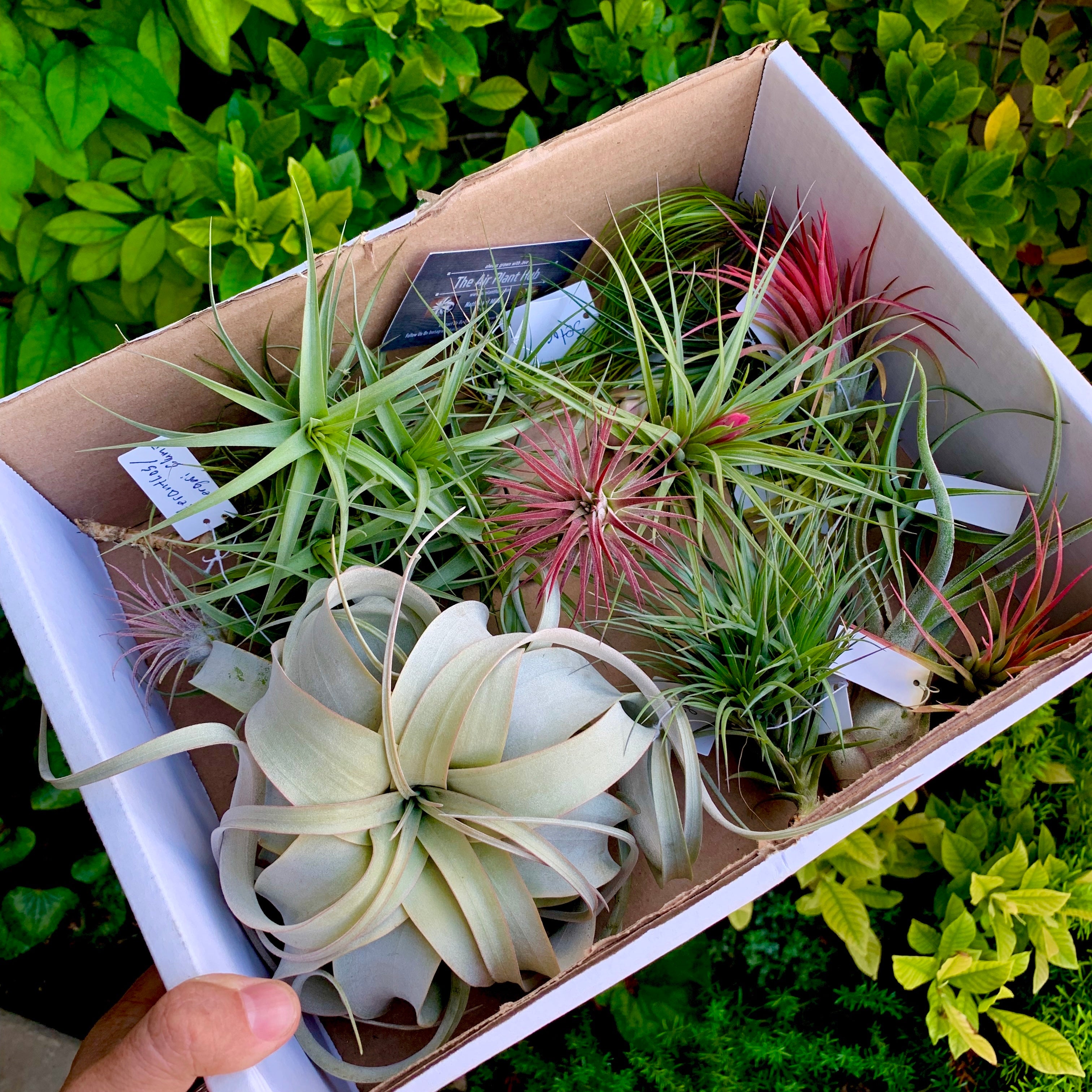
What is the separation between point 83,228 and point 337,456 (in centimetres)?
44

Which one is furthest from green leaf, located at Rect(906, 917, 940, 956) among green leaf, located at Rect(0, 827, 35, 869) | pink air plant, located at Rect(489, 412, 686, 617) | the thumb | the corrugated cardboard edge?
green leaf, located at Rect(0, 827, 35, 869)

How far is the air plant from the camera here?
76cm

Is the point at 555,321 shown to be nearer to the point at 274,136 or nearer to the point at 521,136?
Result: the point at 521,136

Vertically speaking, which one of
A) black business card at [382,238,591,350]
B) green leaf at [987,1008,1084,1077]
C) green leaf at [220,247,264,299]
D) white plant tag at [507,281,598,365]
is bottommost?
green leaf at [987,1008,1084,1077]

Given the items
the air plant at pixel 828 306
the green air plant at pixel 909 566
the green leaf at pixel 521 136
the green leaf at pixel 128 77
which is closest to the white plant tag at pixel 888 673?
the green air plant at pixel 909 566

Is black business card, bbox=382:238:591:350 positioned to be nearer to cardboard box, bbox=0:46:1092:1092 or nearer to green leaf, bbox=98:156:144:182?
cardboard box, bbox=0:46:1092:1092

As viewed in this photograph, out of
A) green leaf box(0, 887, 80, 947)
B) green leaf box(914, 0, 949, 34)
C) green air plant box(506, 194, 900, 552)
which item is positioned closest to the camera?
green air plant box(506, 194, 900, 552)

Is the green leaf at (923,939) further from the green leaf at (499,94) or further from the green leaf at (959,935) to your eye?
the green leaf at (499,94)

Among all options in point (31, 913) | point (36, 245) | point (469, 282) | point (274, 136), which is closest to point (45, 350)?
point (36, 245)

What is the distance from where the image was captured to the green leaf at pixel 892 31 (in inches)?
33.9

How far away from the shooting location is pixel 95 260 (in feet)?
2.81

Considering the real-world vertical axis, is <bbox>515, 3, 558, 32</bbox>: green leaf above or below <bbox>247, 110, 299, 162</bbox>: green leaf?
below

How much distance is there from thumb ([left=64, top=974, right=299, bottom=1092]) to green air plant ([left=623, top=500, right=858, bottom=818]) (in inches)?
13.5

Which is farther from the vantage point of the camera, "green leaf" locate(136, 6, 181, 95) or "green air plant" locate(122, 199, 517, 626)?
"green leaf" locate(136, 6, 181, 95)
